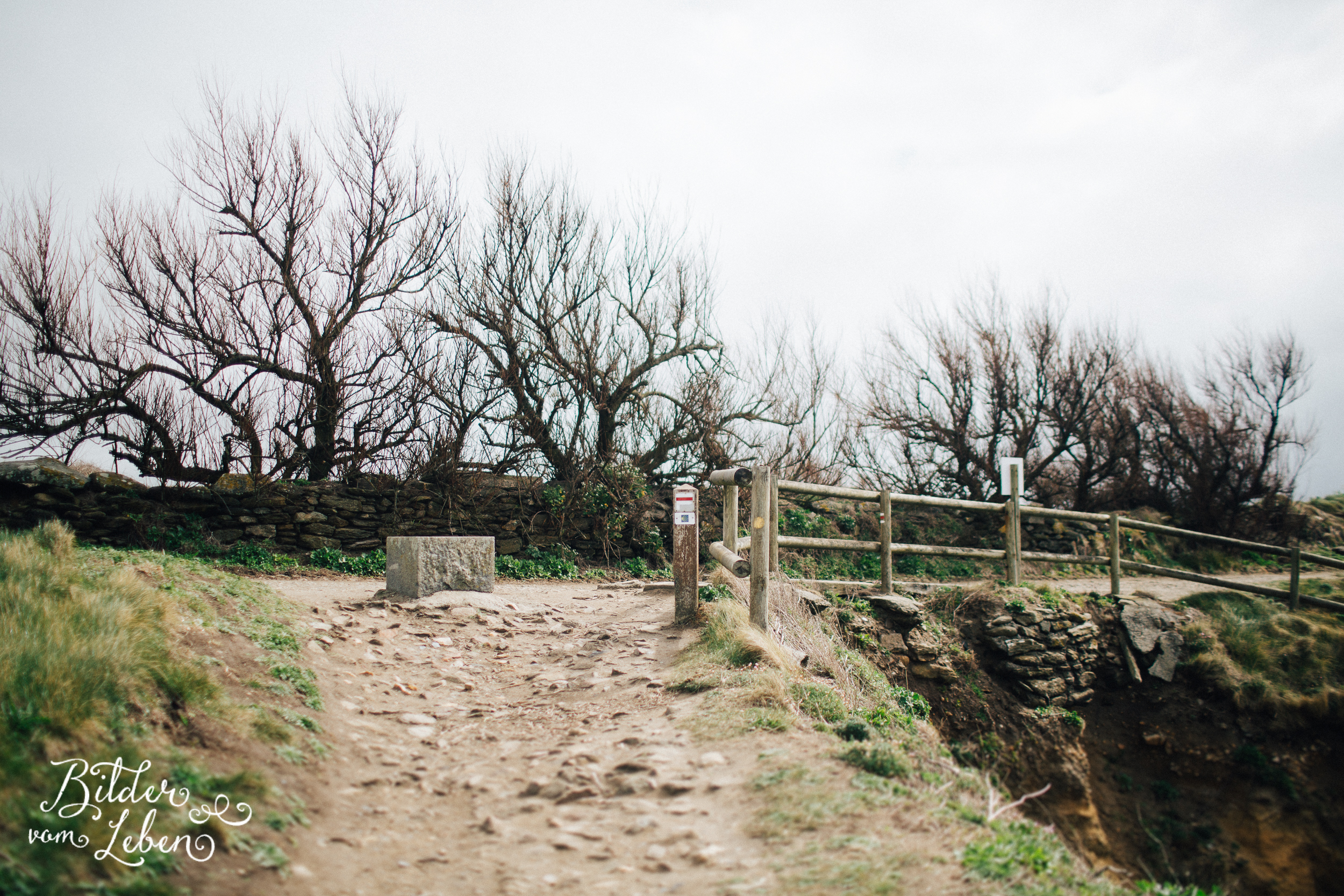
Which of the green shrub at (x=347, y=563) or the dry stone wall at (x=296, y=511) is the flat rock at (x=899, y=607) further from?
the green shrub at (x=347, y=563)

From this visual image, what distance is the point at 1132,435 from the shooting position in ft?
60.7

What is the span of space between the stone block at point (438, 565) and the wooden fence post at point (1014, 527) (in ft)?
23.7

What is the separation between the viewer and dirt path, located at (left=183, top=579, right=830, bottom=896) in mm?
2826

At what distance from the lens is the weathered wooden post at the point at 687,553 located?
7148 millimetres

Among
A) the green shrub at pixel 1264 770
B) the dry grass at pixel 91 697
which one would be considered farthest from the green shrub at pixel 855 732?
the green shrub at pixel 1264 770

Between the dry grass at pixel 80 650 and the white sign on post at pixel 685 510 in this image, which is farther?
the white sign on post at pixel 685 510

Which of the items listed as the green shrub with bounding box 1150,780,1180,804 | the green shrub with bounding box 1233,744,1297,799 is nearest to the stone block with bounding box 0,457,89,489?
the green shrub with bounding box 1150,780,1180,804

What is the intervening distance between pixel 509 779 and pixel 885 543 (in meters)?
6.26

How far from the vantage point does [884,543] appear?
890 centimetres

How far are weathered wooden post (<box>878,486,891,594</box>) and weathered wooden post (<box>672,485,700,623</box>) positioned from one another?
113 inches

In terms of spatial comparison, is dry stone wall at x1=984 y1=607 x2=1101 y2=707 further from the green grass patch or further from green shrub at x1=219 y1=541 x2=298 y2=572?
green shrub at x1=219 y1=541 x2=298 y2=572

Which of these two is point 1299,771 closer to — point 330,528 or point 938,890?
point 938,890

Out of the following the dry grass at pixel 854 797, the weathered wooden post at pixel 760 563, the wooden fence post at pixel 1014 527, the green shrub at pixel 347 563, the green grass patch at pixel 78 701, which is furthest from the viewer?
the green shrub at pixel 347 563

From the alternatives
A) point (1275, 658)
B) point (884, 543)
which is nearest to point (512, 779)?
point (884, 543)
